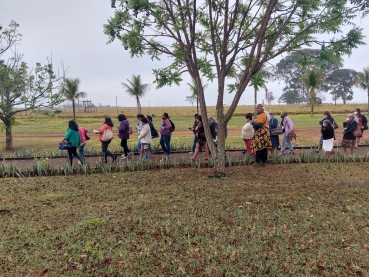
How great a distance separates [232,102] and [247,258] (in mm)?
4164

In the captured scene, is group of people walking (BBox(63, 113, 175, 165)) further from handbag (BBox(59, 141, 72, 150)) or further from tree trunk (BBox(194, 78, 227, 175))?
tree trunk (BBox(194, 78, 227, 175))

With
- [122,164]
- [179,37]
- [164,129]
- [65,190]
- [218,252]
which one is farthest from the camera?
[164,129]

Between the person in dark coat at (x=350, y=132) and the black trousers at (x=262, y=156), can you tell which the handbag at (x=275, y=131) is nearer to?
the black trousers at (x=262, y=156)

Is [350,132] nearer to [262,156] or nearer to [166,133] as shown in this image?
[262,156]

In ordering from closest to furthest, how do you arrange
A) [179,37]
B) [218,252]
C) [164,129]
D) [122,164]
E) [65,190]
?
[218,252]
[65,190]
[179,37]
[122,164]
[164,129]

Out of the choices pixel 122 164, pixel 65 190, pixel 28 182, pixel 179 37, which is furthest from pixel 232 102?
pixel 28 182

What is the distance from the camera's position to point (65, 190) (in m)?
6.64

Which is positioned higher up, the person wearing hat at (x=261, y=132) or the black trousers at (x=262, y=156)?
the person wearing hat at (x=261, y=132)

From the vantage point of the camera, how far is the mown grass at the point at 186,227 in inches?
140

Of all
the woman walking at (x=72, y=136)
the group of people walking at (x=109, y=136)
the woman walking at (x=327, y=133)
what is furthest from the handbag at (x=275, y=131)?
the woman walking at (x=72, y=136)

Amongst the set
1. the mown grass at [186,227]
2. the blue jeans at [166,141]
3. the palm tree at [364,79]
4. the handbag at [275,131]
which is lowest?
the mown grass at [186,227]

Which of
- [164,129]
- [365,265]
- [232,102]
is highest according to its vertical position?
[232,102]

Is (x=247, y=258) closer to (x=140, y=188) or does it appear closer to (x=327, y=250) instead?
(x=327, y=250)

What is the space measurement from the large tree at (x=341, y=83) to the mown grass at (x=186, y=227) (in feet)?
232
